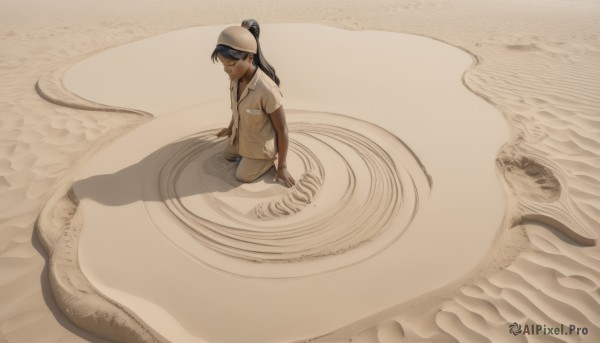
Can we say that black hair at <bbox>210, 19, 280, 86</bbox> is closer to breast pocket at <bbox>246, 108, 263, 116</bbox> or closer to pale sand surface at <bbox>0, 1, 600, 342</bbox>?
breast pocket at <bbox>246, 108, 263, 116</bbox>

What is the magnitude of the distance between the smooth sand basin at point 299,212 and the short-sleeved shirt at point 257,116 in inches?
11.4

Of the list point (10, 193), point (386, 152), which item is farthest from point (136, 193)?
point (386, 152)

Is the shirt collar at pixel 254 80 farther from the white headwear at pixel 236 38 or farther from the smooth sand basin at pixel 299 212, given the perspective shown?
the smooth sand basin at pixel 299 212

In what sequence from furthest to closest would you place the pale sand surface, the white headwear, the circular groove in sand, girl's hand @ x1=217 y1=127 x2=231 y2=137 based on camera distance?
girl's hand @ x1=217 y1=127 x2=231 y2=137 < the circular groove in sand < the white headwear < the pale sand surface

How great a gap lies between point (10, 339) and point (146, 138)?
6.58 feet

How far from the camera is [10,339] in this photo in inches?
75.0

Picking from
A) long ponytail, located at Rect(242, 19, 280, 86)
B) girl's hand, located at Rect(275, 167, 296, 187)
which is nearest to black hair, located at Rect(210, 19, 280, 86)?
long ponytail, located at Rect(242, 19, 280, 86)

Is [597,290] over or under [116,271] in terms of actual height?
over

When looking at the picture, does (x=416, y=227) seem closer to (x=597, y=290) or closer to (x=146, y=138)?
(x=597, y=290)

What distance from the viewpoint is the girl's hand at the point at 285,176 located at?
9.24 feet

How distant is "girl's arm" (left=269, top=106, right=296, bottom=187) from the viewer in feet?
8.62

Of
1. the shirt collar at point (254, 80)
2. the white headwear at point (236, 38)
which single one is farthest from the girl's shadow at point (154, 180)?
the white headwear at point (236, 38)

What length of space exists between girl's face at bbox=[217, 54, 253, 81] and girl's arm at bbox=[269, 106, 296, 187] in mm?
356

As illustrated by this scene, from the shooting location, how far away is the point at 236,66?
2.34 meters
